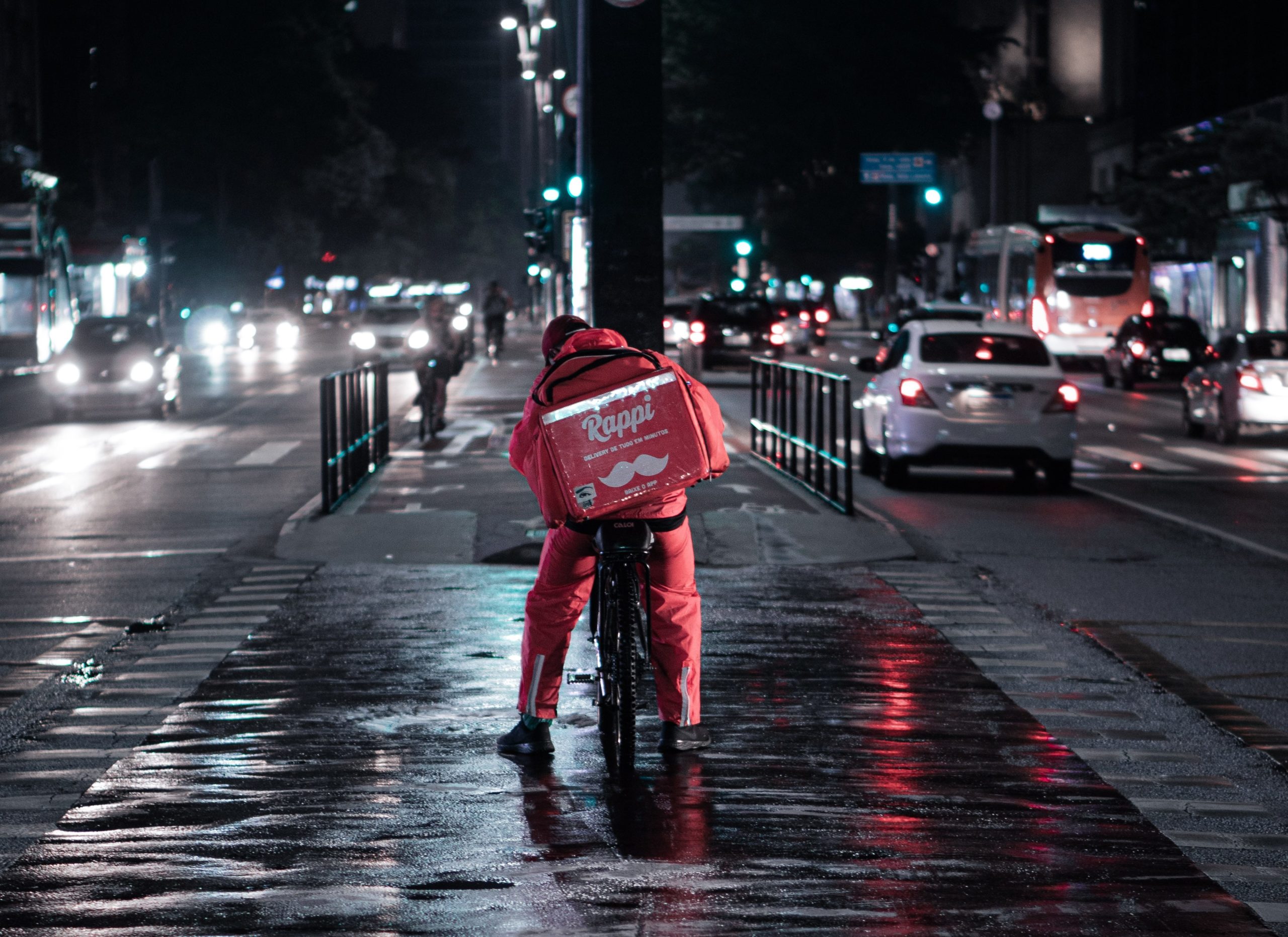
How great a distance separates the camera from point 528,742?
7.25m

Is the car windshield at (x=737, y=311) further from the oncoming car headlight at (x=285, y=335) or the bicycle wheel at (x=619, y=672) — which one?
the bicycle wheel at (x=619, y=672)

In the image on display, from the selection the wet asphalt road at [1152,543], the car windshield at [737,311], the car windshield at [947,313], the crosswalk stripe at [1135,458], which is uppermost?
the car windshield at [737,311]

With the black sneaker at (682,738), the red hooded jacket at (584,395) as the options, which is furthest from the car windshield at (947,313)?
the red hooded jacket at (584,395)

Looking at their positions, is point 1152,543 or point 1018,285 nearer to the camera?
point 1152,543

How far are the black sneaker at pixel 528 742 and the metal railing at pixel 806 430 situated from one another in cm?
778

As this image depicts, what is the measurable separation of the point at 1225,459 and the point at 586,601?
1730 cm

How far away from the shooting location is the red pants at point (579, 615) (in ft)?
23.2

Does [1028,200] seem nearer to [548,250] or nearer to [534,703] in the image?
[548,250]

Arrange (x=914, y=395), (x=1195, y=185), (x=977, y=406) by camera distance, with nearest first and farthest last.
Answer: (x=977, y=406), (x=914, y=395), (x=1195, y=185)

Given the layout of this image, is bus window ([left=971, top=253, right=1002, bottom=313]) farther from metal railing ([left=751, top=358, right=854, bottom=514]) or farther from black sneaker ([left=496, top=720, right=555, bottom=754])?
black sneaker ([left=496, top=720, right=555, bottom=754])

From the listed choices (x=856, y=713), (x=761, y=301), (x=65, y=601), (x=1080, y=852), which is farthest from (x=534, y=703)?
(x=761, y=301)

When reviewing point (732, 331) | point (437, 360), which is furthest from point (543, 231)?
point (732, 331)

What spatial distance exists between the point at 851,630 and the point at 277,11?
3329 inches

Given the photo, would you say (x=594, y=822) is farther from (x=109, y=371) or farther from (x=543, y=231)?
(x=109, y=371)
